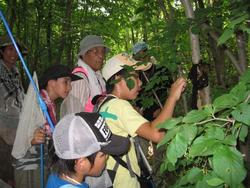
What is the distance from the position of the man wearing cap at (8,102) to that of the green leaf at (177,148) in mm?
3153

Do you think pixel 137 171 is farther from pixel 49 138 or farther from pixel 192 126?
pixel 192 126

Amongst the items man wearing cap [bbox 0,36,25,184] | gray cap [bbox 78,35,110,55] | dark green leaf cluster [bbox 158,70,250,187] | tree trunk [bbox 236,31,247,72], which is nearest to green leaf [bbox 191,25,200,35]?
tree trunk [bbox 236,31,247,72]

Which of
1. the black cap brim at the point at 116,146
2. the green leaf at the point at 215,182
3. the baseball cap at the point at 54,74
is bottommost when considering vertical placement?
the black cap brim at the point at 116,146

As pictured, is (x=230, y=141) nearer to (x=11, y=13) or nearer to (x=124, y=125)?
(x=124, y=125)

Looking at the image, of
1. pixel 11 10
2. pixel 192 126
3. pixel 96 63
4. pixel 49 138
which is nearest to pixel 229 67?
pixel 96 63

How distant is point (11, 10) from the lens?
786cm

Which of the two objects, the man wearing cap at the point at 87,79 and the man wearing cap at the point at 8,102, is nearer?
the man wearing cap at the point at 87,79

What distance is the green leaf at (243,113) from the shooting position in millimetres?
1287

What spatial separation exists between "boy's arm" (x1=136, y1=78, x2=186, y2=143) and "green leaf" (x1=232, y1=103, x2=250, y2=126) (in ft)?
3.38

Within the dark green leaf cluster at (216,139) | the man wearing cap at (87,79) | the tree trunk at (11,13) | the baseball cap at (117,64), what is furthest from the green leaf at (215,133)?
the tree trunk at (11,13)

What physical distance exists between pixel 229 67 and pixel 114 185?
14.2 feet

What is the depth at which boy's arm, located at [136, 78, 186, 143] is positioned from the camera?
91.4 inches

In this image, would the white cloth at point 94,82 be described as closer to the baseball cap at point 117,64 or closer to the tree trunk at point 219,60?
the baseball cap at point 117,64

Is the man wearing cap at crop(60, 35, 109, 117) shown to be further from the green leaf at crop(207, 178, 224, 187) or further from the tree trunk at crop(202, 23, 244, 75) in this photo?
the green leaf at crop(207, 178, 224, 187)
